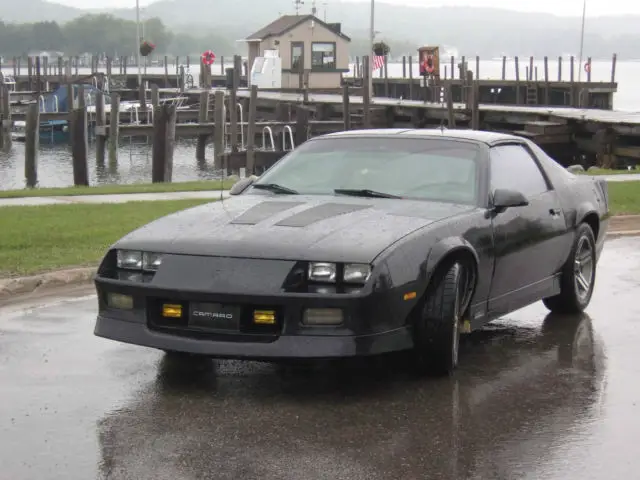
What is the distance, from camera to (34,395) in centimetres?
653

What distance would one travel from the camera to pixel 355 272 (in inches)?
251

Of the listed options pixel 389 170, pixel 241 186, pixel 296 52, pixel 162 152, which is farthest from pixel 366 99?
pixel 389 170

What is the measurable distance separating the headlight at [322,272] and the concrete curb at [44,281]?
4.06 meters

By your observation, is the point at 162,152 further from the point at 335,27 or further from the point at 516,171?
the point at 335,27

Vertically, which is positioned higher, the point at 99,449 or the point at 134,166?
the point at 99,449

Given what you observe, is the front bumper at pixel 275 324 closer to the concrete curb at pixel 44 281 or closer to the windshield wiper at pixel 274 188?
the windshield wiper at pixel 274 188

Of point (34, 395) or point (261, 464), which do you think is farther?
point (34, 395)

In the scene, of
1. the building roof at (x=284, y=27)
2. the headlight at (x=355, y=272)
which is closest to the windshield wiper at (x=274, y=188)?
the headlight at (x=355, y=272)

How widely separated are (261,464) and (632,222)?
10181 millimetres

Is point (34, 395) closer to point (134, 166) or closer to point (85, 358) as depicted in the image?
point (85, 358)

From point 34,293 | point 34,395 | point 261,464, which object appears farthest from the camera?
point 34,293

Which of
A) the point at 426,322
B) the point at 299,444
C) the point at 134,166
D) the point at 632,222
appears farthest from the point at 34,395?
the point at 134,166

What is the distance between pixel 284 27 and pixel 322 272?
197 ft

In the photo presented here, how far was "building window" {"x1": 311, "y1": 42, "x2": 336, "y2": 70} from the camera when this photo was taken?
214 feet
